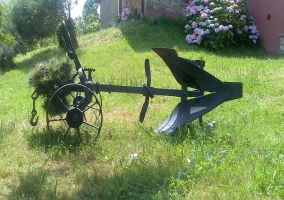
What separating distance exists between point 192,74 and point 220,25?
21.2 feet

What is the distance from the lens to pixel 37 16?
42.4ft

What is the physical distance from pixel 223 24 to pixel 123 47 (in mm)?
3063

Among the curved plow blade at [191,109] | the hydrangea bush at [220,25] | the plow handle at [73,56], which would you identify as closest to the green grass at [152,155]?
the curved plow blade at [191,109]

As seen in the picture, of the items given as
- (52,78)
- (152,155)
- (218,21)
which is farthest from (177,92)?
(218,21)

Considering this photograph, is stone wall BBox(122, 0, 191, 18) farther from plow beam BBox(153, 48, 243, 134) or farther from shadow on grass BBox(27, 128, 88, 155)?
shadow on grass BBox(27, 128, 88, 155)

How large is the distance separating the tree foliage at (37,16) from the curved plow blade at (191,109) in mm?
9587

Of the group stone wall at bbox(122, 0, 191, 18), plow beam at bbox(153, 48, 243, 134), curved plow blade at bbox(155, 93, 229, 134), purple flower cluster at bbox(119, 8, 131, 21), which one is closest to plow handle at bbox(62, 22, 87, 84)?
plow beam at bbox(153, 48, 243, 134)

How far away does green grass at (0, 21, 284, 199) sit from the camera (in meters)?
3.01

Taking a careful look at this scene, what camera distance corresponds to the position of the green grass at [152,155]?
301cm

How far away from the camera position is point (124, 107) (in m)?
5.80

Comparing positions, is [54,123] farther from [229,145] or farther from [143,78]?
[143,78]

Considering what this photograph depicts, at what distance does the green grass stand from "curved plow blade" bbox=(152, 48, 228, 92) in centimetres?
51

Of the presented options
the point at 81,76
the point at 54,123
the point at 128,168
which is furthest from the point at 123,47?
the point at 128,168

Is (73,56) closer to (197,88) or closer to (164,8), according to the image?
(197,88)
